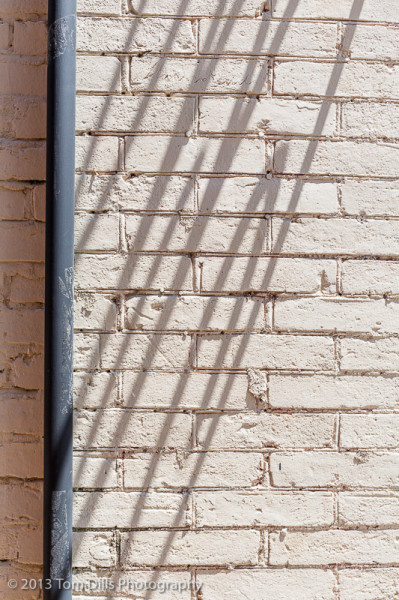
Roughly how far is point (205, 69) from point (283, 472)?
92 centimetres

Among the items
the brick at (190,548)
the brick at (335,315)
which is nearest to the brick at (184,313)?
the brick at (335,315)

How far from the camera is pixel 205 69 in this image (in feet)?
3.77

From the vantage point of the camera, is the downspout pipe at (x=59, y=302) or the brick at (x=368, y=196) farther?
the brick at (x=368, y=196)

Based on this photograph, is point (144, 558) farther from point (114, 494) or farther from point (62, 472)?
point (62, 472)

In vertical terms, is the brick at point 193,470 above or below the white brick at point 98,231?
below

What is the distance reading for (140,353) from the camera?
1.15 metres

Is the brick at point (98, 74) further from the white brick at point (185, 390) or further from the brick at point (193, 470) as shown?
the brick at point (193, 470)

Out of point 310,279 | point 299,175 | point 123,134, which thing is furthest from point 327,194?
point 123,134

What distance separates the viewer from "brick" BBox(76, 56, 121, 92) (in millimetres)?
1139

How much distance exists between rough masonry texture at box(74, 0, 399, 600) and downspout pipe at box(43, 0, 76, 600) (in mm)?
76

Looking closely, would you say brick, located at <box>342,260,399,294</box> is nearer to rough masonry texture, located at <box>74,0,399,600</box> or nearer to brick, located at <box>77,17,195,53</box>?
rough masonry texture, located at <box>74,0,399,600</box>

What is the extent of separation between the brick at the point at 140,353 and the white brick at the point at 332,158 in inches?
18.7

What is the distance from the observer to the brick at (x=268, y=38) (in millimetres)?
1148

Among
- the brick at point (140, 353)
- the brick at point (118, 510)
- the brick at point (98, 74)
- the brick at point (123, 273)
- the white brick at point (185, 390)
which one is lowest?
the brick at point (118, 510)
